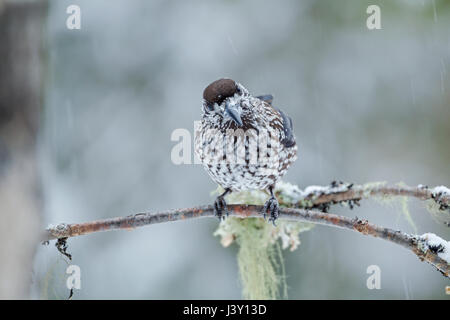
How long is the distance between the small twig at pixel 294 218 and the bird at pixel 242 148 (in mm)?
239

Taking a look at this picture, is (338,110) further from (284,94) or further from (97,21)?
(97,21)

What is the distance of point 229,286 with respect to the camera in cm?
561

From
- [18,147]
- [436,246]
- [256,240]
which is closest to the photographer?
[18,147]

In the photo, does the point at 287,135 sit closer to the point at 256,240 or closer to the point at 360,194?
the point at 360,194

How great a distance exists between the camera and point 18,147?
132cm

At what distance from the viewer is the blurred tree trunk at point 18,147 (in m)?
1.31

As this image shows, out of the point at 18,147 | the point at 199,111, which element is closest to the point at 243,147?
the point at 18,147

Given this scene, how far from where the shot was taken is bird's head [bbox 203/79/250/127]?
8.47 ft

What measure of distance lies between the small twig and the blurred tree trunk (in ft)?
2.89

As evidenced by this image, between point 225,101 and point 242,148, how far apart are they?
346 millimetres

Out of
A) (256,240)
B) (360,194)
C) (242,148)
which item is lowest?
(256,240)

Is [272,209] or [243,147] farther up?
[243,147]

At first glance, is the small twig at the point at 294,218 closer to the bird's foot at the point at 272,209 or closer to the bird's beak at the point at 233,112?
the bird's foot at the point at 272,209

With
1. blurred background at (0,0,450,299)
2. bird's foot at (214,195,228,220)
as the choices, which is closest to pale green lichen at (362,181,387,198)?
bird's foot at (214,195,228,220)
